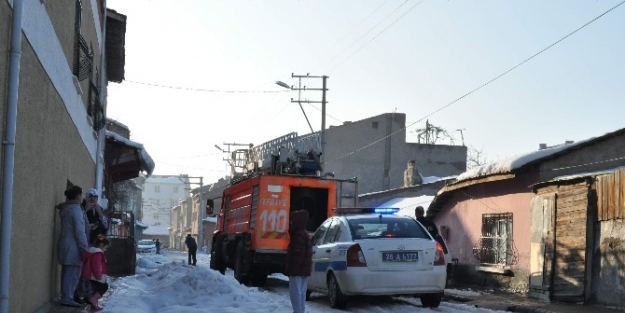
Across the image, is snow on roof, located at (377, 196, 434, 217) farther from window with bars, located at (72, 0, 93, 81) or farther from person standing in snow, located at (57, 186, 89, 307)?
person standing in snow, located at (57, 186, 89, 307)

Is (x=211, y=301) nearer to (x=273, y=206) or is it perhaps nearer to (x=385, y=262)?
(x=385, y=262)

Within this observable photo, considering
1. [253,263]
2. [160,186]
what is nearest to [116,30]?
[253,263]

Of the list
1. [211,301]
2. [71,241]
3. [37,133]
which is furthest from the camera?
[211,301]

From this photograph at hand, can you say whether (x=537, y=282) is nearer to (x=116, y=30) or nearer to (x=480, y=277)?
(x=480, y=277)

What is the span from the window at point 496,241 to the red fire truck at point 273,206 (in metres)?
3.59

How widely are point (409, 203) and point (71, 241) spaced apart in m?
23.9

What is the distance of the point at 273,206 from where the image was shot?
746 inches

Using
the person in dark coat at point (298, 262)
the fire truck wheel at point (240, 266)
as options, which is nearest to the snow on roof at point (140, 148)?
the fire truck wheel at point (240, 266)

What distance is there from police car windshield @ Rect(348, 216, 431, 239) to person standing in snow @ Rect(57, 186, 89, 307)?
15.0 ft

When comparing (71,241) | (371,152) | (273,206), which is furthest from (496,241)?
(371,152)

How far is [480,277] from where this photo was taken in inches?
778

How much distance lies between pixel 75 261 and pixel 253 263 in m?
8.99

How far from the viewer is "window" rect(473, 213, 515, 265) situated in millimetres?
18844

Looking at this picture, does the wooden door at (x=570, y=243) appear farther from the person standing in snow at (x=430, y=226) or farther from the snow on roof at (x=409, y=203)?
the snow on roof at (x=409, y=203)
